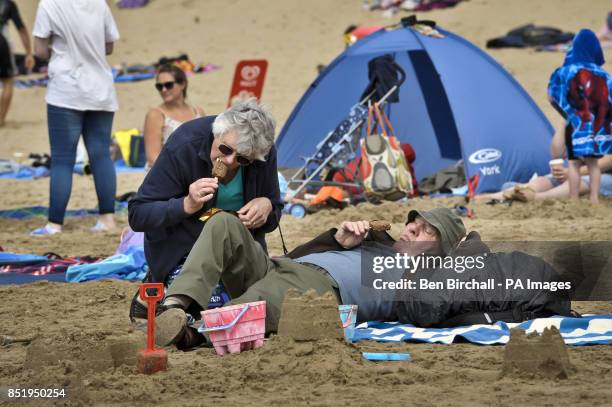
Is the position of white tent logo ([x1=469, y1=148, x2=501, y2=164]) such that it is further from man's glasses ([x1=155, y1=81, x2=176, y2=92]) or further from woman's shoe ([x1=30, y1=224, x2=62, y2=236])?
woman's shoe ([x1=30, y1=224, x2=62, y2=236])

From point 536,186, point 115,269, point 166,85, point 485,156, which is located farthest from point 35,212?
point 536,186

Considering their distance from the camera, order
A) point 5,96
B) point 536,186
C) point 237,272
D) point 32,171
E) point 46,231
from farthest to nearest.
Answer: point 5,96 < point 32,171 < point 536,186 < point 46,231 < point 237,272

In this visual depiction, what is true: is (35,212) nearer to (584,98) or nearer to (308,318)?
(584,98)

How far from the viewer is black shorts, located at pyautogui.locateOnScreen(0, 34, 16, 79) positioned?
13.6 m

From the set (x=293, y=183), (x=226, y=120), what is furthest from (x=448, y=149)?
(x=226, y=120)

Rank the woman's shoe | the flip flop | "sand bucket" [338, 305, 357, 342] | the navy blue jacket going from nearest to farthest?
1. "sand bucket" [338, 305, 357, 342]
2. the navy blue jacket
3. the woman's shoe
4. the flip flop

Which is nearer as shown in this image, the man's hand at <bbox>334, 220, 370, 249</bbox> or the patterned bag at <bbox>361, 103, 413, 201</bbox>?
the man's hand at <bbox>334, 220, 370, 249</bbox>

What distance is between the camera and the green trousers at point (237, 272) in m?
4.62

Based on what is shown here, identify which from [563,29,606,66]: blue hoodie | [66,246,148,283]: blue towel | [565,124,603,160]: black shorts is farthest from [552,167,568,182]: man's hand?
[66,246,148,283]: blue towel

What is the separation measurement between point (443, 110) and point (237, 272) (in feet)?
20.5

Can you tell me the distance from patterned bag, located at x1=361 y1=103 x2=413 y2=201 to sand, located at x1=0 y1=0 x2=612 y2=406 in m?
0.37

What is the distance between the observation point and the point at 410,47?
10375 millimetres

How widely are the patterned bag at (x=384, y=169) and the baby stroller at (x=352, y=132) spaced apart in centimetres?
32

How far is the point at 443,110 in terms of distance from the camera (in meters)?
10.7
